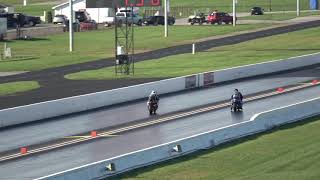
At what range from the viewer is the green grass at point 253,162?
28.7 m

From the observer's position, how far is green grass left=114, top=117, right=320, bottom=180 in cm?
2870

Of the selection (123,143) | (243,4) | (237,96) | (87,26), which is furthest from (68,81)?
(243,4)

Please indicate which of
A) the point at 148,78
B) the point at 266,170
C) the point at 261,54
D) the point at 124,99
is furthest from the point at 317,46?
the point at 266,170

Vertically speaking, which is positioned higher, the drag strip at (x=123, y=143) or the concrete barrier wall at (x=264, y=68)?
the concrete barrier wall at (x=264, y=68)

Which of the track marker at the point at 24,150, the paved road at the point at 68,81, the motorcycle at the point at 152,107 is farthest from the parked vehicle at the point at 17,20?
the track marker at the point at 24,150

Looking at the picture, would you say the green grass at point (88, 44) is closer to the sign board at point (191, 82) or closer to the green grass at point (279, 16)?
the green grass at point (279, 16)

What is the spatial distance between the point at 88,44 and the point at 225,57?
837 inches

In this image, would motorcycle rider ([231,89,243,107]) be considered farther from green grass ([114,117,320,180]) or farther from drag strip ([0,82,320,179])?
green grass ([114,117,320,180])

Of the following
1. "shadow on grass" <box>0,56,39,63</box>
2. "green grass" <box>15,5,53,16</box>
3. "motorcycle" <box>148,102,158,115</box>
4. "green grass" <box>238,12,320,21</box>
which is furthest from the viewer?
"green grass" <box>15,5,53,16</box>

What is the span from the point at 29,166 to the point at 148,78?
29048 mm

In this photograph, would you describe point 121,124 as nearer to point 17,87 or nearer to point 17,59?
point 17,87

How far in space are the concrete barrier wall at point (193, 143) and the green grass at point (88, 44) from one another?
104 feet

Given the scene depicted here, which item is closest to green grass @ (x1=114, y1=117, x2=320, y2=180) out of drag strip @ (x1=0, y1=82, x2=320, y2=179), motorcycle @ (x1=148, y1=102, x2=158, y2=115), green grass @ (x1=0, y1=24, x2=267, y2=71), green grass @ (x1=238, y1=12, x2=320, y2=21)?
drag strip @ (x1=0, y1=82, x2=320, y2=179)

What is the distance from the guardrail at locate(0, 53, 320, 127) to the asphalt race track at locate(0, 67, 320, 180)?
29.9 inches
